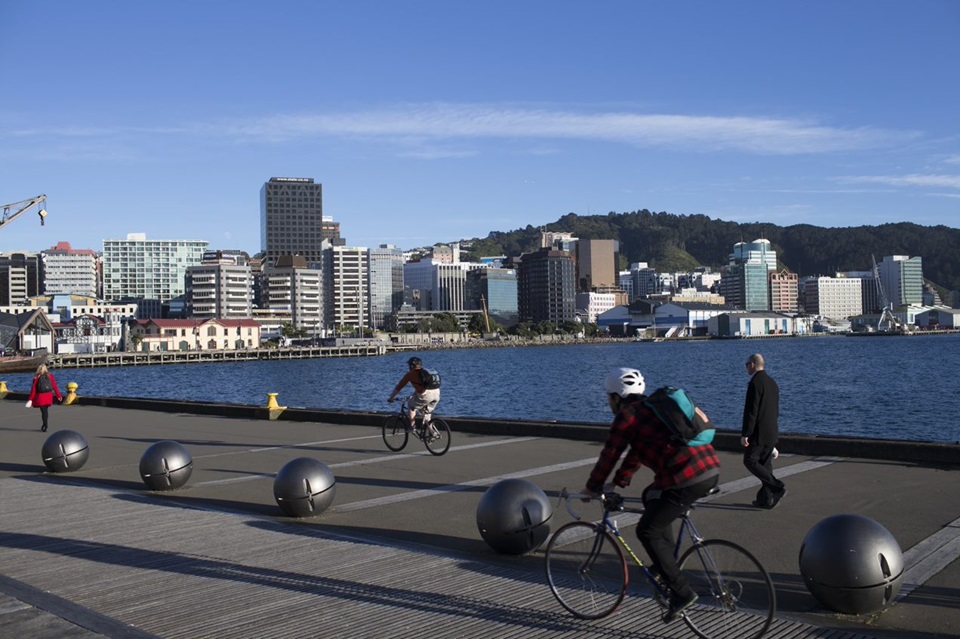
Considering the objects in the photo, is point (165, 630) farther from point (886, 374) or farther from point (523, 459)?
point (886, 374)

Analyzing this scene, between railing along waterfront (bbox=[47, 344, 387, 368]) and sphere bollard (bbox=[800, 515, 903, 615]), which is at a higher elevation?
sphere bollard (bbox=[800, 515, 903, 615])

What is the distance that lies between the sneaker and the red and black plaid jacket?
0.77 meters

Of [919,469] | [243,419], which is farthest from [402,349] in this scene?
[919,469]

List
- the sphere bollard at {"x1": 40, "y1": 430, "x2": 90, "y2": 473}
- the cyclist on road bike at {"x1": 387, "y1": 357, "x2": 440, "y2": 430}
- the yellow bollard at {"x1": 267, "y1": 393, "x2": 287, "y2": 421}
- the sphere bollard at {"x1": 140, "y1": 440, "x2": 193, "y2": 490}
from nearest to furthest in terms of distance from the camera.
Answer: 1. the sphere bollard at {"x1": 140, "y1": 440, "x2": 193, "y2": 490}
2. the sphere bollard at {"x1": 40, "y1": 430, "x2": 90, "y2": 473}
3. the cyclist on road bike at {"x1": 387, "y1": 357, "x2": 440, "y2": 430}
4. the yellow bollard at {"x1": 267, "y1": 393, "x2": 287, "y2": 421}

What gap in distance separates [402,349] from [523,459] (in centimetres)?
18335

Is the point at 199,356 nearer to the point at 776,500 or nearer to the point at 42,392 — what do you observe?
the point at 42,392

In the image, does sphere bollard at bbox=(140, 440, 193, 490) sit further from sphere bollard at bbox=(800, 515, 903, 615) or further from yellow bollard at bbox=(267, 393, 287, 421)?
yellow bollard at bbox=(267, 393, 287, 421)

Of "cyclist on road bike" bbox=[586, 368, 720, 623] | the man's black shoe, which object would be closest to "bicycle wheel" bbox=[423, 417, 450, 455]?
the man's black shoe

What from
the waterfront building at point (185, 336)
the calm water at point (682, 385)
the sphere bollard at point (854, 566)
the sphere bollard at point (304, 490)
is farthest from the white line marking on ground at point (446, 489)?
the waterfront building at point (185, 336)

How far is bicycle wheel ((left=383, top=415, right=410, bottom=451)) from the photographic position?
60.2 feet

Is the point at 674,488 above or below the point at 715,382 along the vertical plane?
above

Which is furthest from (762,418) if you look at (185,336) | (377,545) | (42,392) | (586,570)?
(185,336)

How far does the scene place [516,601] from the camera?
25.5 feet

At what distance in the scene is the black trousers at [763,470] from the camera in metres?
11.4
